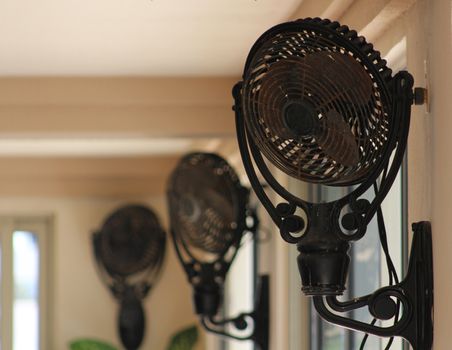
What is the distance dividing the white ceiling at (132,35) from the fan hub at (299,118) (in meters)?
1.28

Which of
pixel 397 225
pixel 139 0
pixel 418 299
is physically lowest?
pixel 418 299

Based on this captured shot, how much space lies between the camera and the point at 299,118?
176cm

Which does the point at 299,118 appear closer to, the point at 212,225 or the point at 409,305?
the point at 409,305

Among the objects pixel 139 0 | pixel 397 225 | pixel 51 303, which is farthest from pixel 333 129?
pixel 51 303

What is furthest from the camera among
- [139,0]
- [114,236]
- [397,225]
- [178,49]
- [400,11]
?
[114,236]

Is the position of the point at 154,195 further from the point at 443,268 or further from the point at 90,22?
the point at 443,268

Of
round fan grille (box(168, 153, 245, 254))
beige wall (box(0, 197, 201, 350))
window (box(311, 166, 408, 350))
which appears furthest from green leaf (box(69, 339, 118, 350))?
window (box(311, 166, 408, 350))

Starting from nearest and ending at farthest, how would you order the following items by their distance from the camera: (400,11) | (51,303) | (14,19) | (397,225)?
(400,11) → (397,225) → (14,19) → (51,303)

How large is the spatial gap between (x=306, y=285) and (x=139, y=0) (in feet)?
4.66

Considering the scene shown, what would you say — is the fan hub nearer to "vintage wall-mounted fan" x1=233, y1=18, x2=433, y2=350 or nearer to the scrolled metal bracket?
"vintage wall-mounted fan" x1=233, y1=18, x2=433, y2=350

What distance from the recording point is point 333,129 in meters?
1.74

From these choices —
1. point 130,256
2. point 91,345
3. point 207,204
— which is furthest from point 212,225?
point 91,345

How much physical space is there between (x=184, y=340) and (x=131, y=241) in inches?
30.3

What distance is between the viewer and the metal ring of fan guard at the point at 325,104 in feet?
5.71
